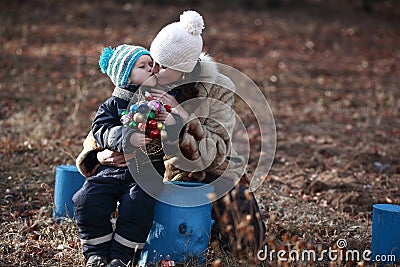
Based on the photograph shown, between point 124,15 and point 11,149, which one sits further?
point 124,15

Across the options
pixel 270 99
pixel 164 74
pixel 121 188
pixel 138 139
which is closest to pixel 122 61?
pixel 164 74

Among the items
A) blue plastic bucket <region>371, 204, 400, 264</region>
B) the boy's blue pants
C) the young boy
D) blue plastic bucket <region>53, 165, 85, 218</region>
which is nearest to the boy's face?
the young boy

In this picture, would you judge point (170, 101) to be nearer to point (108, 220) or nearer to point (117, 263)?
point (108, 220)

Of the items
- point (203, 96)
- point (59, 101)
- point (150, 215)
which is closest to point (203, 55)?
point (203, 96)

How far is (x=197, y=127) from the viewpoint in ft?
11.3

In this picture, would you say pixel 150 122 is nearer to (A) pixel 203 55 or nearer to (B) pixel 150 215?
(B) pixel 150 215

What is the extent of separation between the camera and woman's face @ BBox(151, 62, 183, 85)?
354 cm

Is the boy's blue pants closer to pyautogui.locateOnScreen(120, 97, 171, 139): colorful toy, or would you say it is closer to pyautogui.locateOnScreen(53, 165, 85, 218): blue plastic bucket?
pyautogui.locateOnScreen(120, 97, 171, 139): colorful toy

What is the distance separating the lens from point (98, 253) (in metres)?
3.36

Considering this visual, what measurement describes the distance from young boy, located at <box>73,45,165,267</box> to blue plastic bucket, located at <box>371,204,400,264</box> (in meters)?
1.29

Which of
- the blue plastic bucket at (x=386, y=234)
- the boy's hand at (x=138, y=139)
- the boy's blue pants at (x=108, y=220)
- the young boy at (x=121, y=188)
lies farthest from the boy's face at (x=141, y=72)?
the blue plastic bucket at (x=386, y=234)

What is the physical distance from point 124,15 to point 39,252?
1064cm

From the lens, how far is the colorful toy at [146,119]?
3.27 metres

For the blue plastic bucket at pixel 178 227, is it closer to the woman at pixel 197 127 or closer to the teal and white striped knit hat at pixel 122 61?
the woman at pixel 197 127
